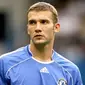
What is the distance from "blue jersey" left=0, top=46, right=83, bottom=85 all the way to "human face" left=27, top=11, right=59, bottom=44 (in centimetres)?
27

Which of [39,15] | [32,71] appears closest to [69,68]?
[32,71]

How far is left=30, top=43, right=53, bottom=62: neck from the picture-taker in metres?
6.59

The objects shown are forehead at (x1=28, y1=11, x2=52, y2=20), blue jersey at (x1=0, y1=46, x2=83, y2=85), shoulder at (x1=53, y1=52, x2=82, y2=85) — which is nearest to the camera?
blue jersey at (x1=0, y1=46, x2=83, y2=85)

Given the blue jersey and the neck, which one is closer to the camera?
the blue jersey

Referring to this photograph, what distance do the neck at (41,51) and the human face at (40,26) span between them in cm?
10

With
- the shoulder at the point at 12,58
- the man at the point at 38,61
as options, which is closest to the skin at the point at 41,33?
the man at the point at 38,61

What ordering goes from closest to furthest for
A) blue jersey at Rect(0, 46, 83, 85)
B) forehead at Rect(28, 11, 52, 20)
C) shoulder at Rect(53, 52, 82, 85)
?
blue jersey at Rect(0, 46, 83, 85) → forehead at Rect(28, 11, 52, 20) → shoulder at Rect(53, 52, 82, 85)

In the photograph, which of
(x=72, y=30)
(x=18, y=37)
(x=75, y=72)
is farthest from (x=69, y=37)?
(x=75, y=72)

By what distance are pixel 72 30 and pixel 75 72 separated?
7.88 metres

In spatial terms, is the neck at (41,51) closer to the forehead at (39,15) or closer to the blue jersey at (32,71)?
the blue jersey at (32,71)

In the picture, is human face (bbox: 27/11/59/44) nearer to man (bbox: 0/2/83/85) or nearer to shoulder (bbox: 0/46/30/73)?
man (bbox: 0/2/83/85)

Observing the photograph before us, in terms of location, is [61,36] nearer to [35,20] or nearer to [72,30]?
[72,30]

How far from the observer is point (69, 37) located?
1455 centimetres

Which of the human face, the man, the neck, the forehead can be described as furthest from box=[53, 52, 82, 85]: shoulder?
the forehead
